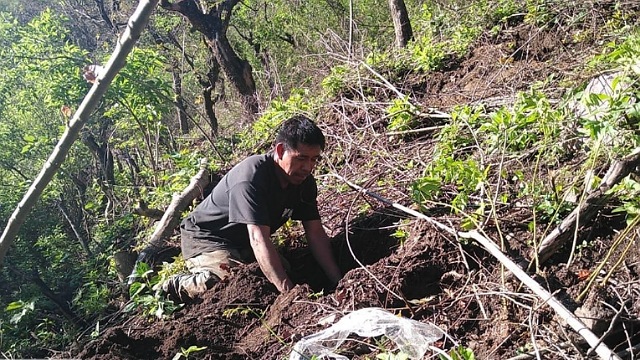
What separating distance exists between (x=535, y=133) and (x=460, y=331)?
1487 millimetres

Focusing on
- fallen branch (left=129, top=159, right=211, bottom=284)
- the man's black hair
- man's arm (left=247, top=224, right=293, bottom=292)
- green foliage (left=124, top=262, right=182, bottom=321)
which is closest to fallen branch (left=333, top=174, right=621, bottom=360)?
the man's black hair

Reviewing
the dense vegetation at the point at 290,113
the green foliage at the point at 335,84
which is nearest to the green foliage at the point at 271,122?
the dense vegetation at the point at 290,113

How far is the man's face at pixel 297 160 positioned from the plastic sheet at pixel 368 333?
108cm

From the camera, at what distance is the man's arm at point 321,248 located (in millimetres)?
3451

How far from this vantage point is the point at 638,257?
2.42 metres

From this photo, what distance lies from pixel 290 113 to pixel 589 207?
4115 mm

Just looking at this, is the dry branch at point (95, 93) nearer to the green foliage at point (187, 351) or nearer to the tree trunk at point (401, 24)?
the green foliage at point (187, 351)

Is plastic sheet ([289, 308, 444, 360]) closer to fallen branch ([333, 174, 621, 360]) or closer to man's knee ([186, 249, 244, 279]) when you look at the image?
fallen branch ([333, 174, 621, 360])

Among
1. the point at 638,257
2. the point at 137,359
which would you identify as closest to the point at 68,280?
the point at 137,359

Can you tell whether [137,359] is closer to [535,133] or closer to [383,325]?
[383,325]

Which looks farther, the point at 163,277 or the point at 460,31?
the point at 460,31

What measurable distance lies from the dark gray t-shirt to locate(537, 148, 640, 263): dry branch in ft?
4.82

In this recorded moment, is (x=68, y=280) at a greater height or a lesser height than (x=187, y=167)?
lesser

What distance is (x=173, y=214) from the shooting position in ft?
17.0
